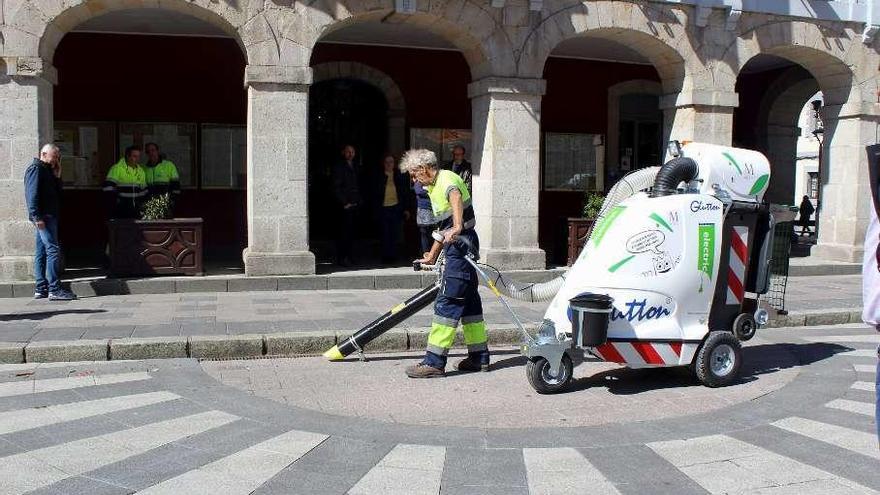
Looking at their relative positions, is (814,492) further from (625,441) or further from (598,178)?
(598,178)

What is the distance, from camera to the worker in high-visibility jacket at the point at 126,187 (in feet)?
38.5

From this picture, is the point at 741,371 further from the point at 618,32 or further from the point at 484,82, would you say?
the point at 618,32

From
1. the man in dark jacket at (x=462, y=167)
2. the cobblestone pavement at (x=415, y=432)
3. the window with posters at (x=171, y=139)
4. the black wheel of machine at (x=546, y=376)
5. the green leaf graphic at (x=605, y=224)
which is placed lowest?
the cobblestone pavement at (x=415, y=432)

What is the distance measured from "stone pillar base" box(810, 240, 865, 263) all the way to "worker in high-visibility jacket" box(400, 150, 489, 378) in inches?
384

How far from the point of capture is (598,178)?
16.8 meters

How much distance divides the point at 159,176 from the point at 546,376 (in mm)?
7978

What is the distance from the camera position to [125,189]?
11.8 meters

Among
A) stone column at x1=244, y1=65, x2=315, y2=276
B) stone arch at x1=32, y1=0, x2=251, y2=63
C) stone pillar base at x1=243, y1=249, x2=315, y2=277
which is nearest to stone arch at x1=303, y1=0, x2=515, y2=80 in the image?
stone column at x1=244, y1=65, x2=315, y2=276

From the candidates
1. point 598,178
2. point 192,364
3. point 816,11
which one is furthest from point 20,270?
point 816,11

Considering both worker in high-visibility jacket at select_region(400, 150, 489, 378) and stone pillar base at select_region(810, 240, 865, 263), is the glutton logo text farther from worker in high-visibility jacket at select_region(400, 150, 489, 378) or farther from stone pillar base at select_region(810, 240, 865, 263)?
stone pillar base at select_region(810, 240, 865, 263)

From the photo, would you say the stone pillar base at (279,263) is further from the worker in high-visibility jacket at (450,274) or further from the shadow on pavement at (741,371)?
the shadow on pavement at (741,371)

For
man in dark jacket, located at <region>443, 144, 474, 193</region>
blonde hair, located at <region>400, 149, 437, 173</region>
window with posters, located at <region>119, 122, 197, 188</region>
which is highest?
window with posters, located at <region>119, 122, 197, 188</region>

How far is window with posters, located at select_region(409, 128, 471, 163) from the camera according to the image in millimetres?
15430

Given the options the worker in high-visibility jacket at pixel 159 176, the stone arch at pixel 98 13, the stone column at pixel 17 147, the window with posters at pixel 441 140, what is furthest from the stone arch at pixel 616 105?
the stone column at pixel 17 147
